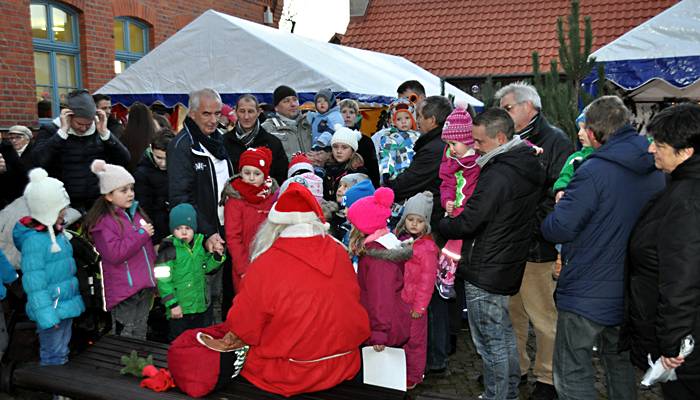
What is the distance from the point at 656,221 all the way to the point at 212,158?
3216 mm

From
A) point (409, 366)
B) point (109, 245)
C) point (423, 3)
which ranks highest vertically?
point (423, 3)

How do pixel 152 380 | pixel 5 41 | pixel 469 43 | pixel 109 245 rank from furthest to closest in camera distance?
pixel 469 43, pixel 5 41, pixel 109 245, pixel 152 380

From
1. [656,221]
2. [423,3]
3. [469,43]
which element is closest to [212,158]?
[656,221]

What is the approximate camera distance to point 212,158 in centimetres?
468

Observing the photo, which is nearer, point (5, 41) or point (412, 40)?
point (5, 41)

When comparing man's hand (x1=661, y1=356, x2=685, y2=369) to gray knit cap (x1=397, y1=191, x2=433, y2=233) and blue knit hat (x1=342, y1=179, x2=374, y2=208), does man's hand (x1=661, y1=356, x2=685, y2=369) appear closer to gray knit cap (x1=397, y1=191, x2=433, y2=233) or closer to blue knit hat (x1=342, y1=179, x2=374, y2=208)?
gray knit cap (x1=397, y1=191, x2=433, y2=233)

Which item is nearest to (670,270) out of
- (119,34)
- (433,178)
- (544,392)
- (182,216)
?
(544,392)

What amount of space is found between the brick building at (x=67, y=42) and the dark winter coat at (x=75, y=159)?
4.53m

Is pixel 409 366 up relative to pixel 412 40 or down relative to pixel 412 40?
down

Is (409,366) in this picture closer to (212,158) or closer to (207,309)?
(207,309)

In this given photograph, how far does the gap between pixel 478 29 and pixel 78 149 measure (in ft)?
49.0

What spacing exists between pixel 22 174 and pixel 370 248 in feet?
12.6

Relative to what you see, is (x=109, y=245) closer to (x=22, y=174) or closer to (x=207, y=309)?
(x=207, y=309)

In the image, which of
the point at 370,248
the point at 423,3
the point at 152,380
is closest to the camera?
the point at 152,380
